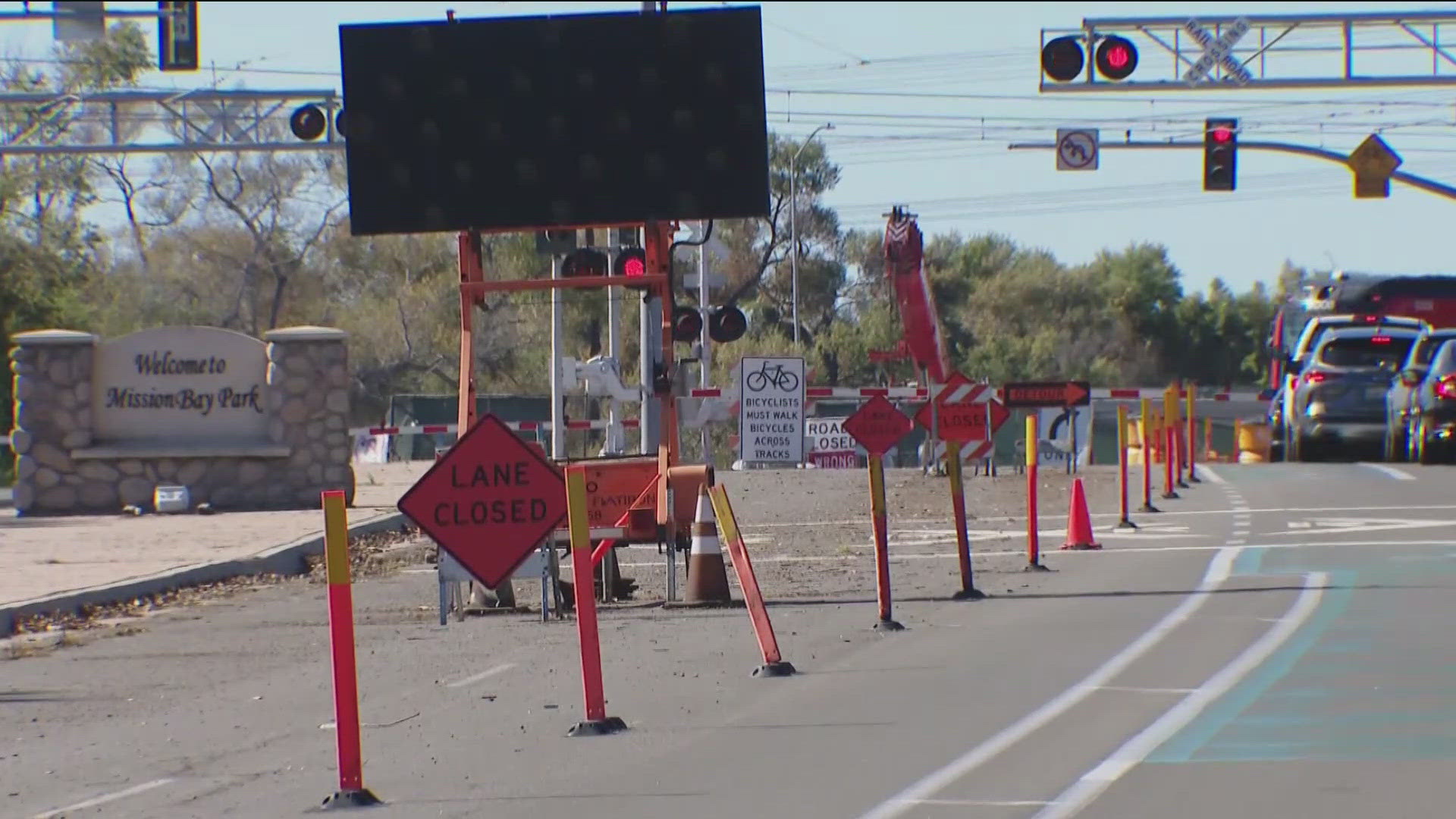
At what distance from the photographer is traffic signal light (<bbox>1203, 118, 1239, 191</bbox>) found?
3419 centimetres

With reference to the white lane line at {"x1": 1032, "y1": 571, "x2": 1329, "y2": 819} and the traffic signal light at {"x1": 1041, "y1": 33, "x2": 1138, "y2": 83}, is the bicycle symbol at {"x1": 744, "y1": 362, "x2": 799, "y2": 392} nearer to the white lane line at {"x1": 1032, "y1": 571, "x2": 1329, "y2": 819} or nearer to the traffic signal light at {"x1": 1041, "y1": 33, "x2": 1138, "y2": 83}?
the traffic signal light at {"x1": 1041, "y1": 33, "x2": 1138, "y2": 83}

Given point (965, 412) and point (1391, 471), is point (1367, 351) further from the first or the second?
point (965, 412)

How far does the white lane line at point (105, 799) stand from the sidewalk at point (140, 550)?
586 cm

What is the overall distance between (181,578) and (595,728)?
8.71 meters

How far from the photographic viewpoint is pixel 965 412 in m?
21.3

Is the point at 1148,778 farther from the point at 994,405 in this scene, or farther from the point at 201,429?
the point at 994,405

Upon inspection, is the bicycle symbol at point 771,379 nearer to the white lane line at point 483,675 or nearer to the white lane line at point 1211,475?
the white lane line at point 1211,475

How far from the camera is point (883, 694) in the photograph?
10.5 metres

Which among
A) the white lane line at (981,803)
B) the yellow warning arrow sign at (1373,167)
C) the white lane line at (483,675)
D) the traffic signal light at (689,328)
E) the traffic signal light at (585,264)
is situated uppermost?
the yellow warning arrow sign at (1373,167)

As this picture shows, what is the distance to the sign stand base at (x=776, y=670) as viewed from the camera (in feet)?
37.0

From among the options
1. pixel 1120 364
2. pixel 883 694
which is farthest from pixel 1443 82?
pixel 1120 364

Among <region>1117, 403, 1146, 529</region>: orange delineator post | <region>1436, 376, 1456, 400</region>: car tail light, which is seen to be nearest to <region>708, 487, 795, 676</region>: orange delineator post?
<region>1117, 403, 1146, 529</region>: orange delineator post

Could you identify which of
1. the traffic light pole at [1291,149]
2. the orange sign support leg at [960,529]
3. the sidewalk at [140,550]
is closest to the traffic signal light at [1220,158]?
the traffic light pole at [1291,149]

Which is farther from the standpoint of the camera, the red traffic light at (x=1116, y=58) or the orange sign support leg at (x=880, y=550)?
the red traffic light at (x=1116, y=58)
